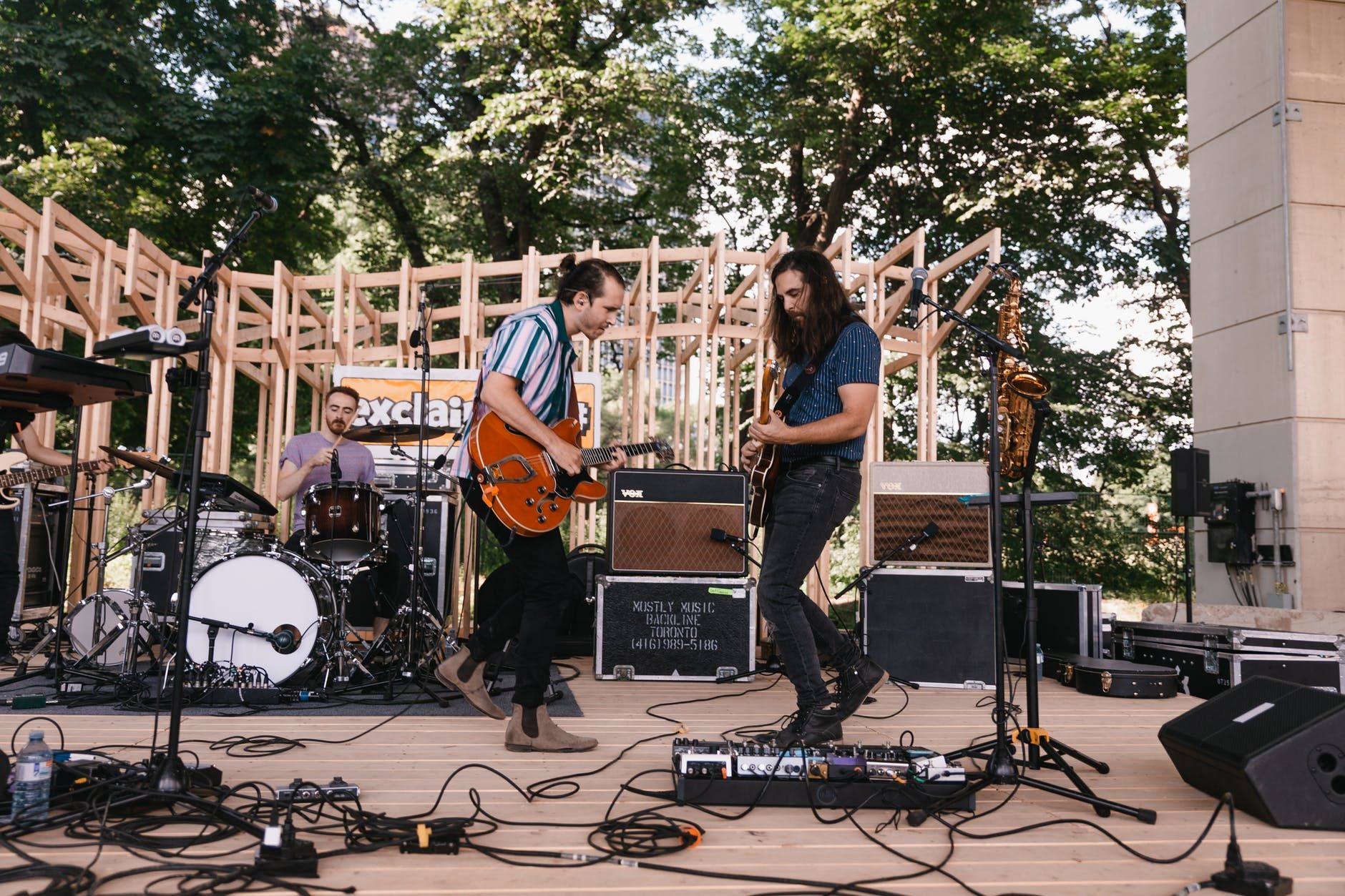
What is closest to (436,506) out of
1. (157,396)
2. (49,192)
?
(157,396)

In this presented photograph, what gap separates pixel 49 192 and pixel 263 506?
32.9ft

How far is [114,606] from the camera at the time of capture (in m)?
5.45

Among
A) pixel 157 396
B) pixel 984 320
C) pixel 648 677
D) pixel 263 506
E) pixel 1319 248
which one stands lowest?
pixel 648 677

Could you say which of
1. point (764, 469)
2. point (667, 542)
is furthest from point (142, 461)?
point (764, 469)

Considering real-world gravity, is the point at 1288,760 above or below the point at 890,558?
below

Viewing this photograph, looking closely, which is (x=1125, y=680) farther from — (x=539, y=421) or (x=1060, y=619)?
(x=539, y=421)

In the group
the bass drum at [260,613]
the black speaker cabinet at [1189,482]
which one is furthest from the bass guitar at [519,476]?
the black speaker cabinet at [1189,482]

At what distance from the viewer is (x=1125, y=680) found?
5.61 m

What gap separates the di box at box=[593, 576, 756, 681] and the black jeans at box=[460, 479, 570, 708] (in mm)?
2047

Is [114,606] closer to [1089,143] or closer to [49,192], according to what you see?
[49,192]

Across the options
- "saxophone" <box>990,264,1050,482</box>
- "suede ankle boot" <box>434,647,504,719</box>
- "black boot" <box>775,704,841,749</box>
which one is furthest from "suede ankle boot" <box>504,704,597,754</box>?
"saxophone" <box>990,264,1050,482</box>

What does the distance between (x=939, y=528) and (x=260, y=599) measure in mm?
3690

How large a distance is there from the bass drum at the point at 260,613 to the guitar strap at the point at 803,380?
2605 mm

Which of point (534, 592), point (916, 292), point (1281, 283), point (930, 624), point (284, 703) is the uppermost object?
point (1281, 283)
